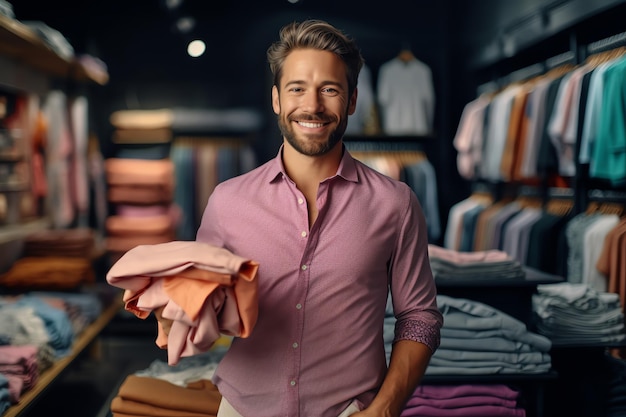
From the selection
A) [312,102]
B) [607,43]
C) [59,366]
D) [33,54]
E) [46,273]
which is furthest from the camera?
[33,54]

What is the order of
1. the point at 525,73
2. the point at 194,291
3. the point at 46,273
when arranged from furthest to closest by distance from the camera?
the point at 525,73 < the point at 46,273 < the point at 194,291

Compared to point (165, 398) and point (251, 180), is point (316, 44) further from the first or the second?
point (165, 398)

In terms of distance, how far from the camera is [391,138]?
6.80 m

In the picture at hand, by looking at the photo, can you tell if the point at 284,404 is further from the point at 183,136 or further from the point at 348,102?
the point at 183,136

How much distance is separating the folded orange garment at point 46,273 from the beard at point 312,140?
292 cm

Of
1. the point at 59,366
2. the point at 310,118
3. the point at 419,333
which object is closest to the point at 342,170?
the point at 310,118

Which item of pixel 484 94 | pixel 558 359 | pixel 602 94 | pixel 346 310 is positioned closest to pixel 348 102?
pixel 346 310

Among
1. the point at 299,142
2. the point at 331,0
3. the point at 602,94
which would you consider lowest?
the point at 299,142

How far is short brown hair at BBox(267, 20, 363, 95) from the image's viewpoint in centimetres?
170

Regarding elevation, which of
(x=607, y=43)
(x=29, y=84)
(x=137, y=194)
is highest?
(x=607, y=43)

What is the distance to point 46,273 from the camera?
4.24 m

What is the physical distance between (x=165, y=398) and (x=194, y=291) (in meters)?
1.06

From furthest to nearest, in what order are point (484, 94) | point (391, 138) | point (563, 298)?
point (391, 138)
point (484, 94)
point (563, 298)

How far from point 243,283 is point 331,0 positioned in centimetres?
613
